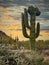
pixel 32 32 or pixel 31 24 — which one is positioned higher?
pixel 31 24

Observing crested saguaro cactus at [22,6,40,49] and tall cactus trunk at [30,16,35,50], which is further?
tall cactus trunk at [30,16,35,50]

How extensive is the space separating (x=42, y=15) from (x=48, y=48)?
1.36 metres

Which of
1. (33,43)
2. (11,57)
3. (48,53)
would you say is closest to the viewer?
(11,57)

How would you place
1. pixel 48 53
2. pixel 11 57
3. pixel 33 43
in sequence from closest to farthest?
pixel 11 57
pixel 33 43
pixel 48 53

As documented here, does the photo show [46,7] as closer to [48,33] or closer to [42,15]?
[42,15]

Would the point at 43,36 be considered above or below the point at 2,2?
below

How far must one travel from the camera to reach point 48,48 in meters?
11.7

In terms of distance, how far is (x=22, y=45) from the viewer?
11.4 meters

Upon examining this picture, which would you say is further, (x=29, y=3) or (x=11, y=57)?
(x=29, y=3)

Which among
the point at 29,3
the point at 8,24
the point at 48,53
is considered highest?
the point at 29,3

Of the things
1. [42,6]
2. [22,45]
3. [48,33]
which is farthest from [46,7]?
[22,45]

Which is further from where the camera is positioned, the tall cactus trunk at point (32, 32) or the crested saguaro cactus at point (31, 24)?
the tall cactus trunk at point (32, 32)

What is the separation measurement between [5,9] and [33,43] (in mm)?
2389

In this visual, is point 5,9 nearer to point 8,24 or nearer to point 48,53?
point 8,24
